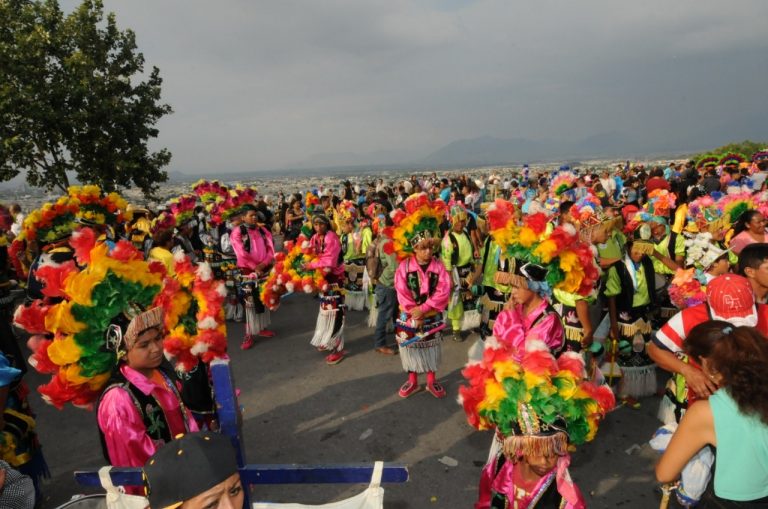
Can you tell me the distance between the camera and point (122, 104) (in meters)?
12.7

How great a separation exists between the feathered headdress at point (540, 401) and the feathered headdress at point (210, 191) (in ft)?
26.7

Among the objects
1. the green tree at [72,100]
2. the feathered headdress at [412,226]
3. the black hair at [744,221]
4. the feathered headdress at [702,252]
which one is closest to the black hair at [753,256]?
the feathered headdress at [702,252]

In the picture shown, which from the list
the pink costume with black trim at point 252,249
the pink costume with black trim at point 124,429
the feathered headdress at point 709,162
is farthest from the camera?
the feathered headdress at point 709,162

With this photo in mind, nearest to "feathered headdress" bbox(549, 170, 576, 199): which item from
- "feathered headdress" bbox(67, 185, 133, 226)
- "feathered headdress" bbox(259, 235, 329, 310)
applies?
"feathered headdress" bbox(259, 235, 329, 310)

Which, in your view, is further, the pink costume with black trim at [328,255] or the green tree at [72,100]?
the green tree at [72,100]

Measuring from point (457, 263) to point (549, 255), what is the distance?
3.95 m

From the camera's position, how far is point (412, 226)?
5156 mm

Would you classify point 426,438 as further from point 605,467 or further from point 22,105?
point 22,105

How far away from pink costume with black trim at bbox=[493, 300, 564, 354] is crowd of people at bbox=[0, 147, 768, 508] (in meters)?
0.02

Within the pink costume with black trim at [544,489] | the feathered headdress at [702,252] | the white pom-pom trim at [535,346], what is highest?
the feathered headdress at [702,252]

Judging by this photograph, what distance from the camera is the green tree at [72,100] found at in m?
10.9

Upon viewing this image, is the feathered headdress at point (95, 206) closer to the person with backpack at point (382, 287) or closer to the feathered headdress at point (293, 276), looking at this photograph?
the feathered headdress at point (293, 276)

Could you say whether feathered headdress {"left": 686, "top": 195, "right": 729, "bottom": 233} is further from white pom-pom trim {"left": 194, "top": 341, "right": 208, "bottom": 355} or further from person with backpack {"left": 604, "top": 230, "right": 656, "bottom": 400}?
white pom-pom trim {"left": 194, "top": 341, "right": 208, "bottom": 355}

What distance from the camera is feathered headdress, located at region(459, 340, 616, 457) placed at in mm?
2326
